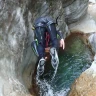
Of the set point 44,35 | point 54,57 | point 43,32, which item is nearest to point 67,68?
point 54,57

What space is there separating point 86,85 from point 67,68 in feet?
9.47

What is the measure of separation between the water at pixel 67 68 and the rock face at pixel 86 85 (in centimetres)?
112

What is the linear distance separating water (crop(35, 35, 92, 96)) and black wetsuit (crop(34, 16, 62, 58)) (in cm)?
134

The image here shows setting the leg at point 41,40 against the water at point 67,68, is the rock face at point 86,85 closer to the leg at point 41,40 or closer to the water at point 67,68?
the water at point 67,68

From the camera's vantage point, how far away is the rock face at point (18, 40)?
23.0 ft

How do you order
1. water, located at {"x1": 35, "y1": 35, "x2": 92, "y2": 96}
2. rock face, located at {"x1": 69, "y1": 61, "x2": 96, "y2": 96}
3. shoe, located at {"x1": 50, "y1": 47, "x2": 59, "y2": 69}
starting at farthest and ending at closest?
water, located at {"x1": 35, "y1": 35, "x2": 92, "y2": 96}
shoe, located at {"x1": 50, "y1": 47, "x2": 59, "y2": 69}
rock face, located at {"x1": 69, "y1": 61, "x2": 96, "y2": 96}

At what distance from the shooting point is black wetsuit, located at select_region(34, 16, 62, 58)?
28.3ft

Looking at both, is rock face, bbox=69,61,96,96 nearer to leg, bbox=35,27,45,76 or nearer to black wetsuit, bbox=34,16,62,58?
black wetsuit, bbox=34,16,62,58

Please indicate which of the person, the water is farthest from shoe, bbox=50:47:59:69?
the water

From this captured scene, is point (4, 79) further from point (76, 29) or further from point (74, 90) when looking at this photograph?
point (76, 29)

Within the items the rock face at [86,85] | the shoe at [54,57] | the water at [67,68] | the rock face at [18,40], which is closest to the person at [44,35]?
the shoe at [54,57]

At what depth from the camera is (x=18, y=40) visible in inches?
335

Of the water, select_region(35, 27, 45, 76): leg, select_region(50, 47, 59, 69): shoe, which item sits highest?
select_region(35, 27, 45, 76): leg

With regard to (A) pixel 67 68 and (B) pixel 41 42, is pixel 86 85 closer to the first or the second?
(B) pixel 41 42
